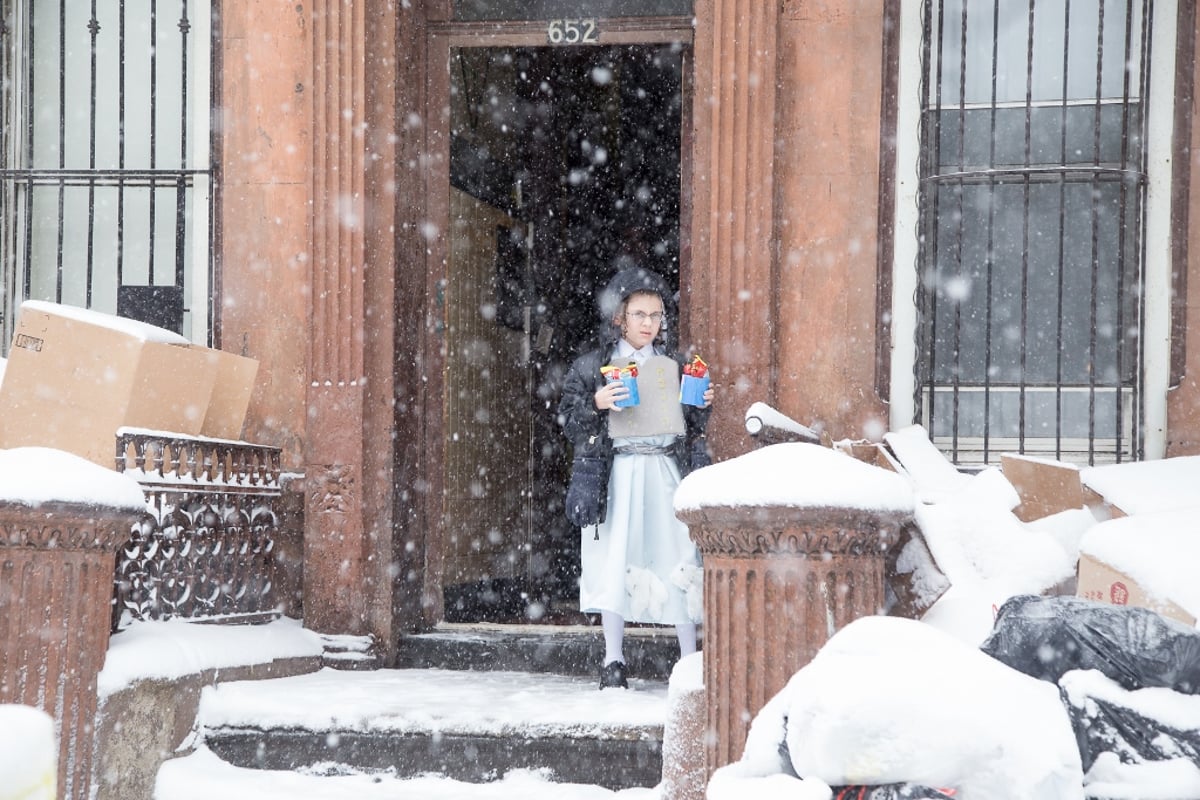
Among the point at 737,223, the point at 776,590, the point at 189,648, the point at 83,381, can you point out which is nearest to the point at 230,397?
the point at 83,381

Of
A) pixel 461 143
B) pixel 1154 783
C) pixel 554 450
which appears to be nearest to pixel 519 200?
pixel 461 143

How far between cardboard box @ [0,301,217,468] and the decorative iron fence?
16 cm

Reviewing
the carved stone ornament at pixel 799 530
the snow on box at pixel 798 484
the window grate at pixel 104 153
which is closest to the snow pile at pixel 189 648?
the window grate at pixel 104 153

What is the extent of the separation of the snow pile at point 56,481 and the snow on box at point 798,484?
2145 mm

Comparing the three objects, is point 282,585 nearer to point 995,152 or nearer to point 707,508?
point 707,508

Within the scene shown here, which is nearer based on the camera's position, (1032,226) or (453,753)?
(453,753)

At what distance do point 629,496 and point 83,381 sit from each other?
2410mm

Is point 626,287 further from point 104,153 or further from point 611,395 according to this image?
point 104,153

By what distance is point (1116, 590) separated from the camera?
421 cm

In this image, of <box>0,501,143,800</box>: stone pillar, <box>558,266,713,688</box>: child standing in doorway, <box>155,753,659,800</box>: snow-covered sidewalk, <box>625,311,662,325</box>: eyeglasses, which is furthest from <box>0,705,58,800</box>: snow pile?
<box>625,311,662,325</box>: eyeglasses

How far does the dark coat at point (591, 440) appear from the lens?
5.87 metres

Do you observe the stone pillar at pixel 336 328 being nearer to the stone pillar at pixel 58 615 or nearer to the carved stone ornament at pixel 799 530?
the stone pillar at pixel 58 615

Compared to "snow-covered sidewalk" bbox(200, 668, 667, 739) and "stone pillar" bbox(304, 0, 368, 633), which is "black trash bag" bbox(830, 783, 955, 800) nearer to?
"snow-covered sidewalk" bbox(200, 668, 667, 739)

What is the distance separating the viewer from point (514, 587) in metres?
8.61
